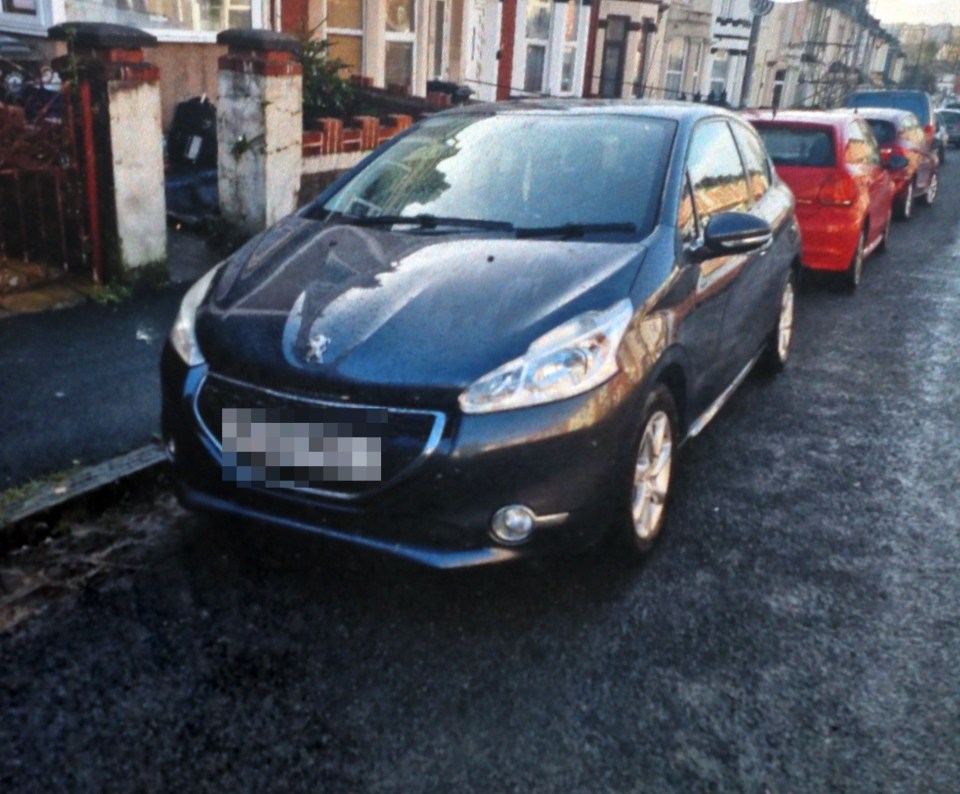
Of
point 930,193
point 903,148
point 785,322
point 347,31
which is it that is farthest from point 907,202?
point 785,322

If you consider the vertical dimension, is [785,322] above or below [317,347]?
below

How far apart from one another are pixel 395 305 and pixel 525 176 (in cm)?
127

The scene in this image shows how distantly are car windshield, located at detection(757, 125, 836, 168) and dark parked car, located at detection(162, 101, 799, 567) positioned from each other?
14.1ft

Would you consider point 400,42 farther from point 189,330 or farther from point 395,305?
point 395,305

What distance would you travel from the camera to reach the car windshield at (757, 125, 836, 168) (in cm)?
840

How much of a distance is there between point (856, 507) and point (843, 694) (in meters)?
1.55

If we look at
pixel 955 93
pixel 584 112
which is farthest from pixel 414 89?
pixel 955 93

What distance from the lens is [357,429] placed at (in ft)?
10.0

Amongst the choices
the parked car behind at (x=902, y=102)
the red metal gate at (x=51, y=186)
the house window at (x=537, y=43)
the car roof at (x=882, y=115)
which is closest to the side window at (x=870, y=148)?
the car roof at (x=882, y=115)

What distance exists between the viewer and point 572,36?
20172 mm

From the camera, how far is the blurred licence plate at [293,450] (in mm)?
3062

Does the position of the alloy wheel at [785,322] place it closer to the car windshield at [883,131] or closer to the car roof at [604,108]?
the car roof at [604,108]

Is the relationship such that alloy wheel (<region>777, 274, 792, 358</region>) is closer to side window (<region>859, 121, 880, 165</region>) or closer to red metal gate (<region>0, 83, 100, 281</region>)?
side window (<region>859, 121, 880, 165</region>)

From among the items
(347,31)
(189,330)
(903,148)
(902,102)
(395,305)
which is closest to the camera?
(395,305)
